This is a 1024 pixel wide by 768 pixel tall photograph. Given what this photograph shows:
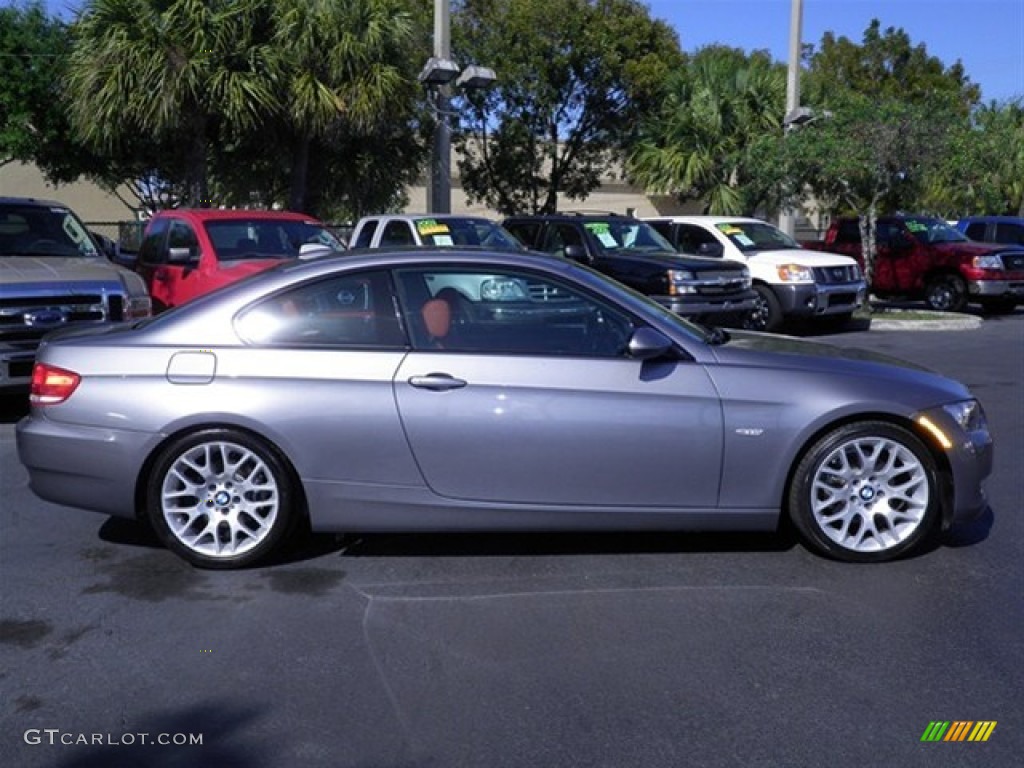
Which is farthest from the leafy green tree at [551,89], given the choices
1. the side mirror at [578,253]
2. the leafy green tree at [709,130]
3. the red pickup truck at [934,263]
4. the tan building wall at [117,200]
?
the side mirror at [578,253]

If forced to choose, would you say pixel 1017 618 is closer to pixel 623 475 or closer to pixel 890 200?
pixel 623 475

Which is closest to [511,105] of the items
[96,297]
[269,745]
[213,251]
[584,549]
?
[213,251]

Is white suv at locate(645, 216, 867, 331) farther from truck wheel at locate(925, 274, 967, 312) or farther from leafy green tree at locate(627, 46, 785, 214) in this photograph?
leafy green tree at locate(627, 46, 785, 214)

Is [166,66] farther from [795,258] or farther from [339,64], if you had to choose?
[795,258]

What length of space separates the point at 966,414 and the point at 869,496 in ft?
2.16

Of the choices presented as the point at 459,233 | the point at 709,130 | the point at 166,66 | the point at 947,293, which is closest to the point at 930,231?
the point at 947,293

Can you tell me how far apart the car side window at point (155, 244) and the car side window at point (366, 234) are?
96.1 inches

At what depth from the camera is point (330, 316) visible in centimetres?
530

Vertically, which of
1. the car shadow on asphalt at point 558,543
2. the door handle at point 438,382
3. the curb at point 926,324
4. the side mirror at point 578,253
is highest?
the side mirror at point 578,253

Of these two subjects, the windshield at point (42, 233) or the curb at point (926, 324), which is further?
the curb at point (926, 324)

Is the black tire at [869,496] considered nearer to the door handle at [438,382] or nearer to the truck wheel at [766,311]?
the door handle at [438,382]

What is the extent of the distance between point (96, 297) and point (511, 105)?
17.1 meters

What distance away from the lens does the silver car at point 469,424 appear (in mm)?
5078

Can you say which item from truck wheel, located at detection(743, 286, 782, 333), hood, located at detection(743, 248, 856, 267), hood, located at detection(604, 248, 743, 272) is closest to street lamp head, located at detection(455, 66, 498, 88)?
hood, located at detection(604, 248, 743, 272)
